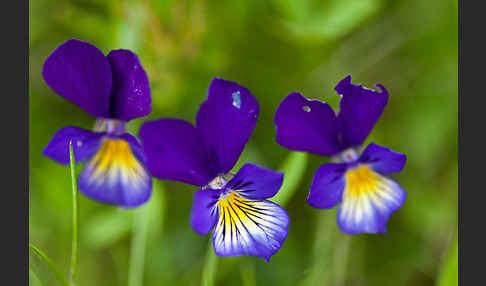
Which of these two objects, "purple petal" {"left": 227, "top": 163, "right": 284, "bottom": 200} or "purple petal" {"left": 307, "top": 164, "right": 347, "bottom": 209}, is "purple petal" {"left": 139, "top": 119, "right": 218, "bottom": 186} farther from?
"purple petal" {"left": 307, "top": 164, "right": 347, "bottom": 209}

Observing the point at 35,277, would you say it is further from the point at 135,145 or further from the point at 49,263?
the point at 135,145

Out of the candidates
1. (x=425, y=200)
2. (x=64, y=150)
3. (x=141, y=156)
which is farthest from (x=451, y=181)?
(x=64, y=150)

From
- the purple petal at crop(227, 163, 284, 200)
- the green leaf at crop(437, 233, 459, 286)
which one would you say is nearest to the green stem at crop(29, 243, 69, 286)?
the purple petal at crop(227, 163, 284, 200)

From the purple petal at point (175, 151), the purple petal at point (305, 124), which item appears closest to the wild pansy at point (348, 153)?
the purple petal at point (305, 124)

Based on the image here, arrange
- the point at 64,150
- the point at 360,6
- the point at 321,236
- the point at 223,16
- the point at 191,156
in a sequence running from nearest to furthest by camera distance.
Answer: the point at 191,156 < the point at 64,150 < the point at 321,236 < the point at 360,6 < the point at 223,16

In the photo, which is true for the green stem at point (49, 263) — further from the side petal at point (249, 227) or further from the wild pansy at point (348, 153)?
Answer: the wild pansy at point (348, 153)

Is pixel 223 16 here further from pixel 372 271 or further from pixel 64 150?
pixel 372 271

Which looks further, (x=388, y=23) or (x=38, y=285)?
(x=388, y=23)
